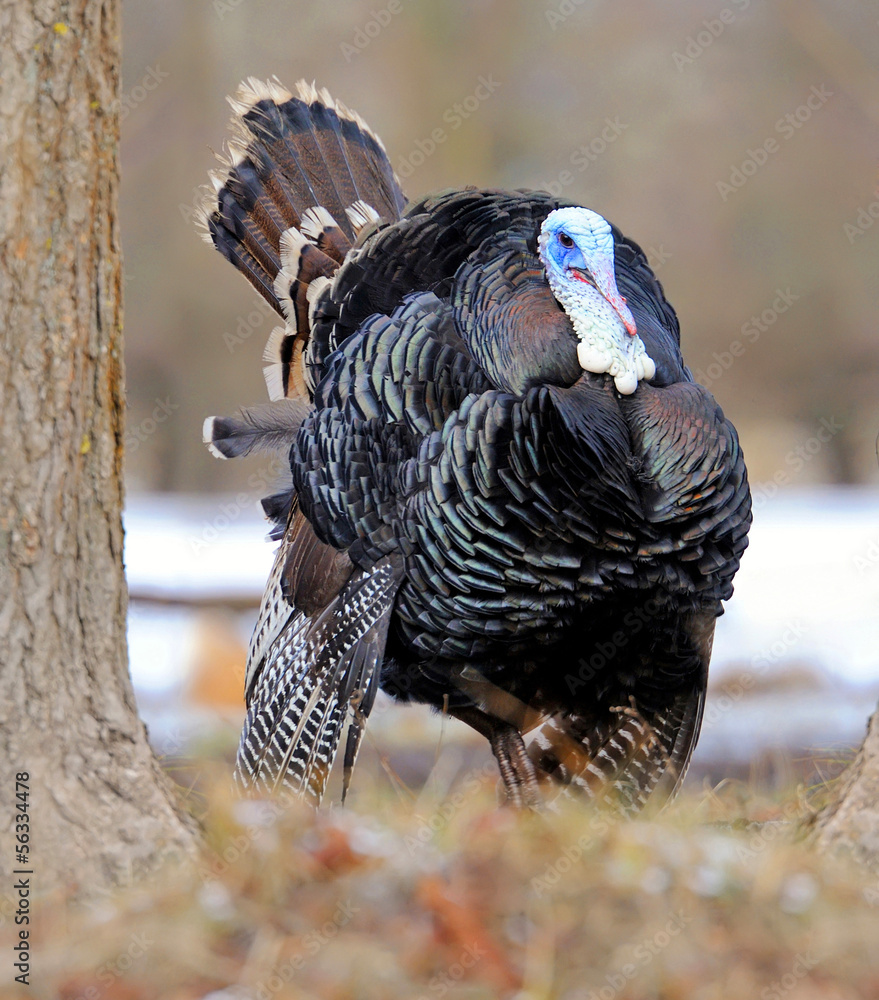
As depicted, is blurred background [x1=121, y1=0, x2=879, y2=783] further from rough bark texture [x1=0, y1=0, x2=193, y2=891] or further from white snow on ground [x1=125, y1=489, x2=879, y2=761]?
rough bark texture [x1=0, y1=0, x2=193, y2=891]

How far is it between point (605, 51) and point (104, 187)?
26.6 ft

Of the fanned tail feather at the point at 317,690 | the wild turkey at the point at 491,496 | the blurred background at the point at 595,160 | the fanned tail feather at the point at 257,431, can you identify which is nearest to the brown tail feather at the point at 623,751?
the wild turkey at the point at 491,496

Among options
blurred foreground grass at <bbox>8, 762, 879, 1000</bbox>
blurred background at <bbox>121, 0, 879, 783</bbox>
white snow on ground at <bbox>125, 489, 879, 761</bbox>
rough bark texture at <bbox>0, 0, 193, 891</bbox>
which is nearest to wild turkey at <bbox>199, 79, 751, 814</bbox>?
blurred foreground grass at <bbox>8, 762, 879, 1000</bbox>

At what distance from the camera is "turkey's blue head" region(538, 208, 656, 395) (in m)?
2.82

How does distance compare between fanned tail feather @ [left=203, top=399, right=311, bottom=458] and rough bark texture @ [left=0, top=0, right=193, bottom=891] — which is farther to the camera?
fanned tail feather @ [left=203, top=399, right=311, bottom=458]

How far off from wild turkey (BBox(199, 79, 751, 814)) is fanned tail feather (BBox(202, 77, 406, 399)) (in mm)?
19

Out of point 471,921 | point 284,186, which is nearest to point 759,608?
point 284,186

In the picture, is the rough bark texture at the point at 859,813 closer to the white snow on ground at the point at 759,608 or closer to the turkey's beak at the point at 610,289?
the turkey's beak at the point at 610,289

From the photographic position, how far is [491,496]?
2.68 m

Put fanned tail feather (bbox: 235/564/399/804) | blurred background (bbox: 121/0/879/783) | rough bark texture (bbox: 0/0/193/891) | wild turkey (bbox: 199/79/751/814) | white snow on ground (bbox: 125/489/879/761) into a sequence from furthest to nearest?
1. blurred background (bbox: 121/0/879/783)
2. white snow on ground (bbox: 125/489/879/761)
3. fanned tail feather (bbox: 235/564/399/804)
4. wild turkey (bbox: 199/79/751/814)
5. rough bark texture (bbox: 0/0/193/891)

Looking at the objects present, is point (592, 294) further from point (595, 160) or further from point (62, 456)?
point (595, 160)

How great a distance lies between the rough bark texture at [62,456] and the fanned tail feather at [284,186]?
5.10 ft

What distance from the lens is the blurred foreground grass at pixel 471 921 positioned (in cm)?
180

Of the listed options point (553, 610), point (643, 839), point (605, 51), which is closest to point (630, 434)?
point (553, 610)
